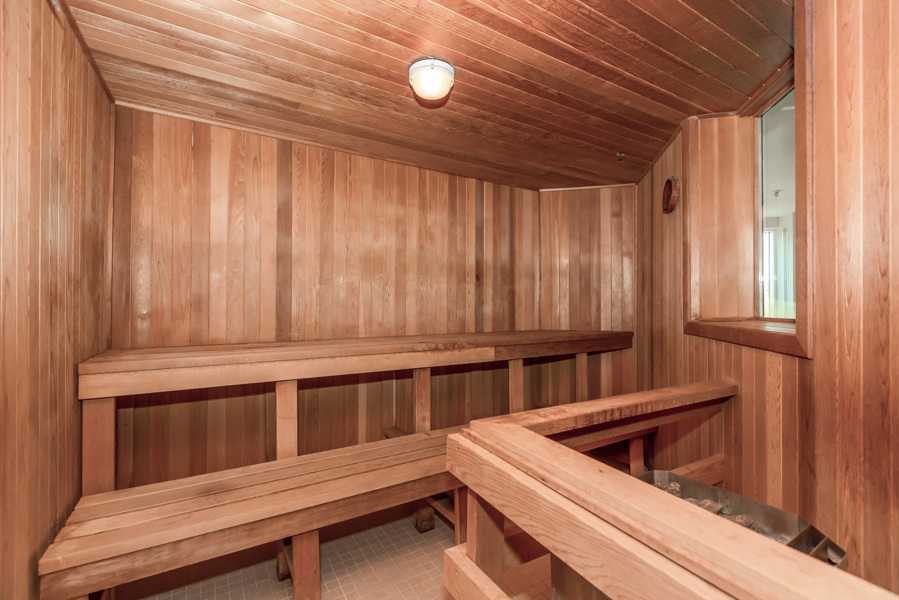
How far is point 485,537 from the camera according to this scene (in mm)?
1068

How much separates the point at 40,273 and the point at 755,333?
2.77 meters

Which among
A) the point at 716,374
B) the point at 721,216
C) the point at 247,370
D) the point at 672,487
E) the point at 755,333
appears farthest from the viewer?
the point at 721,216

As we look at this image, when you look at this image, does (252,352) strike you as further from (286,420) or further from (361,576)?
(361,576)

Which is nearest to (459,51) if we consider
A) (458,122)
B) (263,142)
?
(458,122)

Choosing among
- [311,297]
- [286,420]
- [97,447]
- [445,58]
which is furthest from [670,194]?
[97,447]

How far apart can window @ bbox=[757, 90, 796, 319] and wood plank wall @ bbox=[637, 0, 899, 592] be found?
32.8 inches

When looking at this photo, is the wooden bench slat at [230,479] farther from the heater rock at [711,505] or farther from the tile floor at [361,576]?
the heater rock at [711,505]

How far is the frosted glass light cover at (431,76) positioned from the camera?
1.79 meters

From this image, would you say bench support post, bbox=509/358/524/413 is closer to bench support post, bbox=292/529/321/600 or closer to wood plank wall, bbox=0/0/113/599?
bench support post, bbox=292/529/321/600

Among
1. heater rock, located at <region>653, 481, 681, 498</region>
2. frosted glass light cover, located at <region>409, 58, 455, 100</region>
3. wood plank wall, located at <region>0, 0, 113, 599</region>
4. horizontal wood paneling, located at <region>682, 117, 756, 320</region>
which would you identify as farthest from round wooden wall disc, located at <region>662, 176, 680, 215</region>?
wood plank wall, located at <region>0, 0, 113, 599</region>

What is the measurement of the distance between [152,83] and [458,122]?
163 cm

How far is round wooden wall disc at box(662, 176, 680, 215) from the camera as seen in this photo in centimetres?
258

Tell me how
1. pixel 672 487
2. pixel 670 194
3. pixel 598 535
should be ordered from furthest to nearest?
pixel 670 194 → pixel 672 487 → pixel 598 535

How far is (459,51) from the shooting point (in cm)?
174
